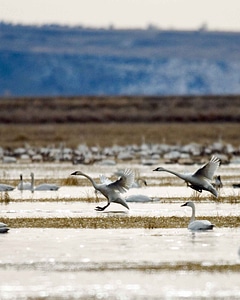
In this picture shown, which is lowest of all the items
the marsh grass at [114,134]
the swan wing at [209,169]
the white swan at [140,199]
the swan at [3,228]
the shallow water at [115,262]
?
the shallow water at [115,262]

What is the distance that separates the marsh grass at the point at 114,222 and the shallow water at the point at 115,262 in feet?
1.85

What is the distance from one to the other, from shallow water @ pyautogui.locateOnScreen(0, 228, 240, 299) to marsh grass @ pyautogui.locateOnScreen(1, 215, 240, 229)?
564mm

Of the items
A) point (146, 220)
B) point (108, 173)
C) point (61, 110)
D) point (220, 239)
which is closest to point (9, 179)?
point (108, 173)

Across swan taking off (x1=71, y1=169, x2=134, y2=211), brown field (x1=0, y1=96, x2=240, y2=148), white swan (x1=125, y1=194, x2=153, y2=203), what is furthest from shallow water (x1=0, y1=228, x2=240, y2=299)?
brown field (x1=0, y1=96, x2=240, y2=148)

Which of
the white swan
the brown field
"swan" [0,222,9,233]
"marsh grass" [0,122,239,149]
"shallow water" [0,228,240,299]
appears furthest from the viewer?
the brown field

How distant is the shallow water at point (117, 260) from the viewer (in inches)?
514

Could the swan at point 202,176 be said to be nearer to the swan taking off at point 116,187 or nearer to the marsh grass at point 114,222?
the swan taking off at point 116,187

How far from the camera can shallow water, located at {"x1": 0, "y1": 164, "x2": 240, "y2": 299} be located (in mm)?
13055

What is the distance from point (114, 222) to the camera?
1972 cm

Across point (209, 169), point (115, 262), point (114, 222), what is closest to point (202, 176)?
point (209, 169)

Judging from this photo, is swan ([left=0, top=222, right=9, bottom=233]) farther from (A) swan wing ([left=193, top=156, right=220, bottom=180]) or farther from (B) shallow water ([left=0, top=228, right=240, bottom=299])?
(A) swan wing ([left=193, top=156, right=220, bottom=180])

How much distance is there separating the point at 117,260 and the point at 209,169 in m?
6.84

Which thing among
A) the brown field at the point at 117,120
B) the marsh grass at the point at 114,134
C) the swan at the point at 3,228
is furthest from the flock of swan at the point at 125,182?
the brown field at the point at 117,120

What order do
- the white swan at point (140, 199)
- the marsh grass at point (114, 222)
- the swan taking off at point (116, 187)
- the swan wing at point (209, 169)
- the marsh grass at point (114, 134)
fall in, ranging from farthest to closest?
the marsh grass at point (114, 134), the white swan at point (140, 199), the swan wing at point (209, 169), the swan taking off at point (116, 187), the marsh grass at point (114, 222)
